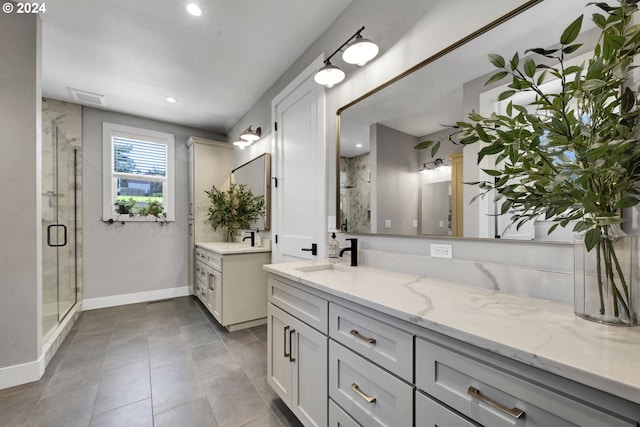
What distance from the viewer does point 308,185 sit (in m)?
2.44

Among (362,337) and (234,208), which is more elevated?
(234,208)

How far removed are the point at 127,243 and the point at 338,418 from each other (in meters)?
4.13

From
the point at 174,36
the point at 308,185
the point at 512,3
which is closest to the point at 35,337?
the point at 308,185

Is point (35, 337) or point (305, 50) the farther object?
point (305, 50)

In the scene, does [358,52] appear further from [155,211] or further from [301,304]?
[155,211]

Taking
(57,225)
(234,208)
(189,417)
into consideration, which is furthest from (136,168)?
(189,417)

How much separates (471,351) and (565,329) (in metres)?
0.26

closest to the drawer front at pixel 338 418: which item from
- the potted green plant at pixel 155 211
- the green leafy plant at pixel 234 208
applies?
the green leafy plant at pixel 234 208

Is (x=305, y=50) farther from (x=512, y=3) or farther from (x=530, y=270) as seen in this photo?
(x=530, y=270)

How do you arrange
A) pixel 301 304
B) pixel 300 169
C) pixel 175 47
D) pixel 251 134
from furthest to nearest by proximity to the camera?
pixel 251 134, pixel 300 169, pixel 175 47, pixel 301 304

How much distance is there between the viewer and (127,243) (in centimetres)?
400

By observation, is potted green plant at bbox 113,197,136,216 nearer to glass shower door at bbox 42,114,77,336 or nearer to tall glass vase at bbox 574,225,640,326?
glass shower door at bbox 42,114,77,336

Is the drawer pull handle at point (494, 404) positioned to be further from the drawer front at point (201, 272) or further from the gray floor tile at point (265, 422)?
the drawer front at point (201, 272)

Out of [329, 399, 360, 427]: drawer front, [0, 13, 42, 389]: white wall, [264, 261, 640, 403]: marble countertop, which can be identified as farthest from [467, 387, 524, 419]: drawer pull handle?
[0, 13, 42, 389]: white wall
